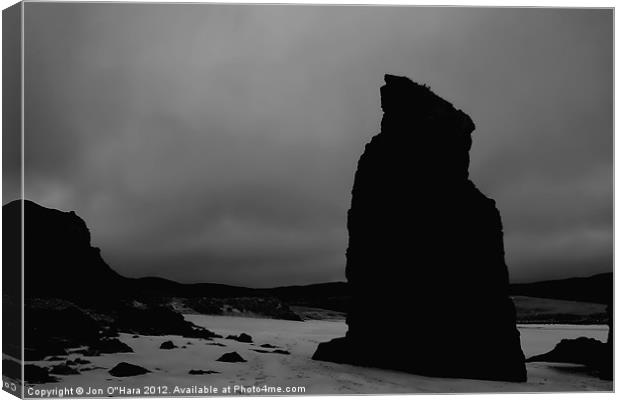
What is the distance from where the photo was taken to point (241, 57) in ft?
46.6

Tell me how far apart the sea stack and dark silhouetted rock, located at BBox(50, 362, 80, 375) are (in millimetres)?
3848

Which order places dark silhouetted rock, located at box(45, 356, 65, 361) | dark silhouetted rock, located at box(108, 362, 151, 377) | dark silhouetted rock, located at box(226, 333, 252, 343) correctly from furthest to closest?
dark silhouetted rock, located at box(226, 333, 252, 343)
dark silhouetted rock, located at box(108, 362, 151, 377)
dark silhouetted rock, located at box(45, 356, 65, 361)

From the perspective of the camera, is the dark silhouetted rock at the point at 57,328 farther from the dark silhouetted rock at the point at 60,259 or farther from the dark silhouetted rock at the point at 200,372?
the dark silhouetted rock at the point at 200,372

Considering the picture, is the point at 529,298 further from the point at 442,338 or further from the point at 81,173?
the point at 81,173

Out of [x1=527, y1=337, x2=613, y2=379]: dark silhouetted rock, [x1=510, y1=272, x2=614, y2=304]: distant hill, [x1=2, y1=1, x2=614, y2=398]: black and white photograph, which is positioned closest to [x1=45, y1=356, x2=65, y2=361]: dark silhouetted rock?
[x1=2, y1=1, x2=614, y2=398]: black and white photograph

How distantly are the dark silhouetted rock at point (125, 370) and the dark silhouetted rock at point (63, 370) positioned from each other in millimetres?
527

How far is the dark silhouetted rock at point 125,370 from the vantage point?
529 inches

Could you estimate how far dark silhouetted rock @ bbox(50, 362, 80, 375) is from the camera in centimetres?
1318

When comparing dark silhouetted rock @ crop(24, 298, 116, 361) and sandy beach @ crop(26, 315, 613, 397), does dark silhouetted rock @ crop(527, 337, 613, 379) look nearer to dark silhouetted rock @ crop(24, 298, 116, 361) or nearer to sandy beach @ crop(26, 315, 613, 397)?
sandy beach @ crop(26, 315, 613, 397)

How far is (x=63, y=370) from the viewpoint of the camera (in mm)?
13242

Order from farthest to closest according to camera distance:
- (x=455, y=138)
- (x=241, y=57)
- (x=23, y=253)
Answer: (x=455, y=138), (x=241, y=57), (x=23, y=253)

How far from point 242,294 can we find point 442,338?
335 cm

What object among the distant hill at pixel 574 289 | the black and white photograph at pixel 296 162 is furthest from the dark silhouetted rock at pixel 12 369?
the distant hill at pixel 574 289

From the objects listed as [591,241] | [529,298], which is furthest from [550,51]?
[529,298]
